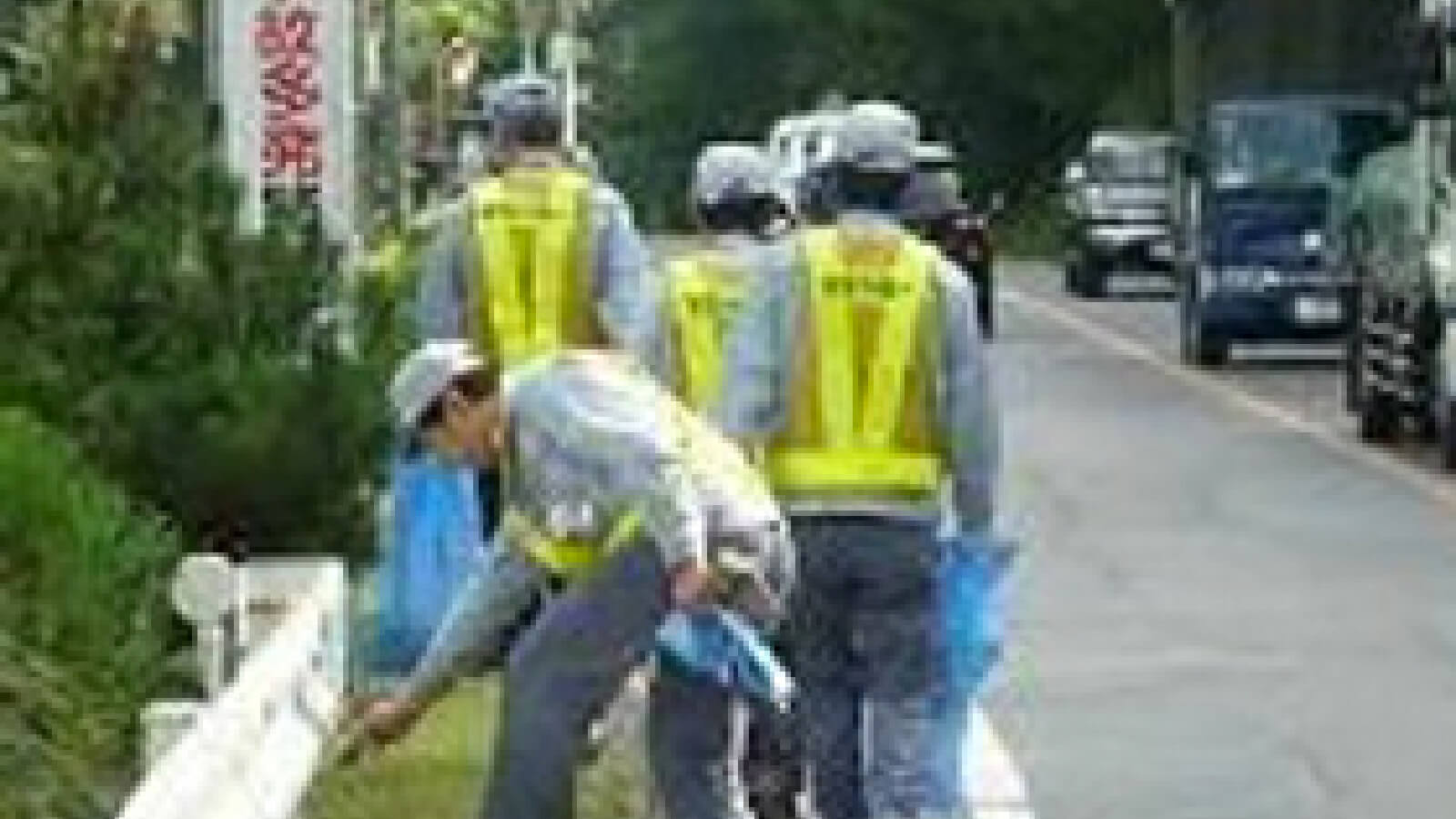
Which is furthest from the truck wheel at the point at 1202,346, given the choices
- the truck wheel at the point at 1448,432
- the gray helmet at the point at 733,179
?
the gray helmet at the point at 733,179

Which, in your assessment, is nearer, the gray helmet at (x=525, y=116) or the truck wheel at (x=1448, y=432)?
the gray helmet at (x=525, y=116)

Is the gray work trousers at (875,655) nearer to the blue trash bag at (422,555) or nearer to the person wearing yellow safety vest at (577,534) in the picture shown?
the person wearing yellow safety vest at (577,534)

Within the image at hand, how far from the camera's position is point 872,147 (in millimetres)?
9766

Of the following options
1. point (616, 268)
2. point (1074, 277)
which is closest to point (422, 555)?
point (616, 268)

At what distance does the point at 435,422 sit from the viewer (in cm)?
838

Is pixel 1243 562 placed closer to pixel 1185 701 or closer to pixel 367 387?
pixel 1185 701

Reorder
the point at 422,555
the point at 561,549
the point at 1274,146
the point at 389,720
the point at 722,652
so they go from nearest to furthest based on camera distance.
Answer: the point at 389,720 < the point at 561,549 < the point at 722,652 < the point at 422,555 < the point at 1274,146

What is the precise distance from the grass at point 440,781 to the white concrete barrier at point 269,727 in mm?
257

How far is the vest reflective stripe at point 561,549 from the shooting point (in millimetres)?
8812

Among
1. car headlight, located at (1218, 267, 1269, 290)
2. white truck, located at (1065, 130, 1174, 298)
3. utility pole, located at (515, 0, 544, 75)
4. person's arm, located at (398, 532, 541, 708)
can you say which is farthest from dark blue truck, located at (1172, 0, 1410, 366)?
person's arm, located at (398, 532, 541, 708)

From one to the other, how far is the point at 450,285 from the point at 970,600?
11.7ft

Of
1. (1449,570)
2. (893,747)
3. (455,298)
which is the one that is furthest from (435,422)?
(1449,570)

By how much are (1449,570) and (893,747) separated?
1031 centimetres

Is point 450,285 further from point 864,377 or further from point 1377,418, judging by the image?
point 1377,418
